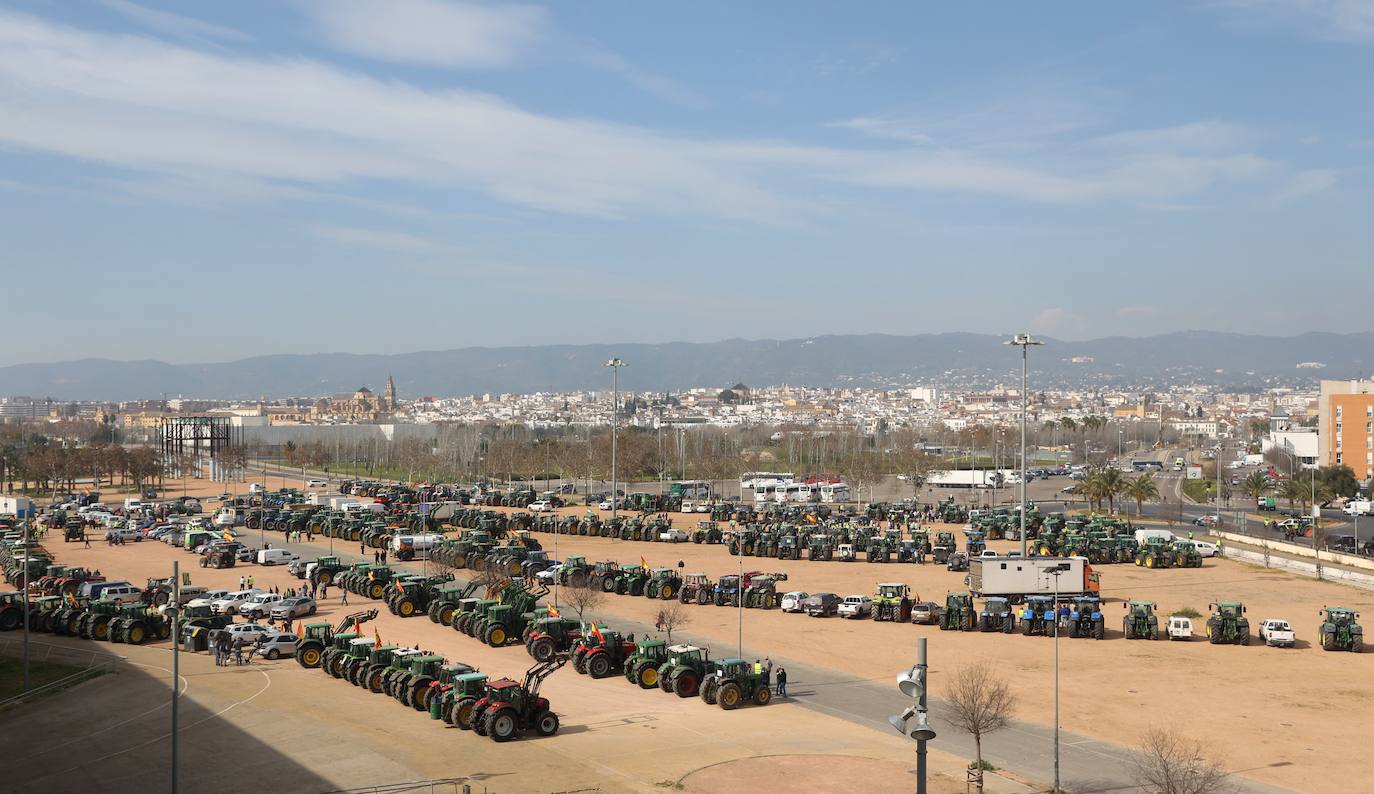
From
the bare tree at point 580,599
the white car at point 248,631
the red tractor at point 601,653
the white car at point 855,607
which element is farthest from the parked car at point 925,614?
the white car at point 248,631

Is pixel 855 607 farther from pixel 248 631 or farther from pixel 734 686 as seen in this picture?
pixel 248 631

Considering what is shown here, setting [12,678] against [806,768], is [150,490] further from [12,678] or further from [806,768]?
[806,768]

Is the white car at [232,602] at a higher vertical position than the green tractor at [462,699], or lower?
lower

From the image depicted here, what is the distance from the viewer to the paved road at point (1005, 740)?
21.6m

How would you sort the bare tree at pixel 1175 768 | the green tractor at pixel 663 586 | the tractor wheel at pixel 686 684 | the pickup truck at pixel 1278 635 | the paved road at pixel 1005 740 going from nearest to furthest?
the bare tree at pixel 1175 768 < the paved road at pixel 1005 740 < the tractor wheel at pixel 686 684 < the pickup truck at pixel 1278 635 < the green tractor at pixel 663 586

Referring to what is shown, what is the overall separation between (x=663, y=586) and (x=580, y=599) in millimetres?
6385

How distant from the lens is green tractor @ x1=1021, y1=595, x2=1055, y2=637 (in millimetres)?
37219

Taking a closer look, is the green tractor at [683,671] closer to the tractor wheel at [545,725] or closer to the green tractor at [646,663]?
the green tractor at [646,663]

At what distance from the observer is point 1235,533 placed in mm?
67625

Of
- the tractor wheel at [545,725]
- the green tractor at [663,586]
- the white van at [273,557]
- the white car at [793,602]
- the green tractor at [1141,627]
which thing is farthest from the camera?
the white van at [273,557]

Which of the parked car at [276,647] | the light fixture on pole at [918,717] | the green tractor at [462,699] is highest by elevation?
the light fixture on pole at [918,717]

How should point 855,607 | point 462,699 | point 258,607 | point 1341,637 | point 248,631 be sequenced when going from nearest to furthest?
point 462,699 → point 248,631 → point 1341,637 → point 258,607 → point 855,607

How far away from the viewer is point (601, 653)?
30656 mm

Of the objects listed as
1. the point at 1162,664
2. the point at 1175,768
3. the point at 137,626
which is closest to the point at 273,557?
the point at 137,626
